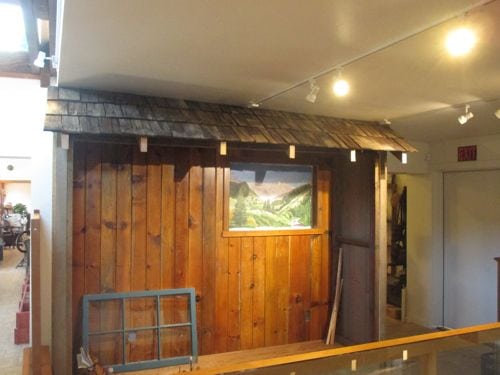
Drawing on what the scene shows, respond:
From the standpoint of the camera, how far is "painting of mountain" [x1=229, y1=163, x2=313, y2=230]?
166 inches

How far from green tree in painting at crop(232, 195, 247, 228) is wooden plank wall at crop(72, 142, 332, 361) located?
0.58 feet

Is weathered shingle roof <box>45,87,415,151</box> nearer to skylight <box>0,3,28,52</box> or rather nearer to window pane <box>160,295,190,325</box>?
skylight <box>0,3,28,52</box>

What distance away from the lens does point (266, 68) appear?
2.64 metres

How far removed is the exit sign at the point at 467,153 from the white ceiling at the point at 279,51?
58.1 inches

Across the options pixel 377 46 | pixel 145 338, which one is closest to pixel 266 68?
pixel 377 46

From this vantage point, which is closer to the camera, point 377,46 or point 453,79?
point 377,46

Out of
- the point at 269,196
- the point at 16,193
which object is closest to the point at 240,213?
the point at 269,196

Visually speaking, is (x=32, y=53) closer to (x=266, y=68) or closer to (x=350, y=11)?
(x=266, y=68)

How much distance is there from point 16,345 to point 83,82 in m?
2.61

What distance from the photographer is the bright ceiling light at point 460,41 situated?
1961 mm

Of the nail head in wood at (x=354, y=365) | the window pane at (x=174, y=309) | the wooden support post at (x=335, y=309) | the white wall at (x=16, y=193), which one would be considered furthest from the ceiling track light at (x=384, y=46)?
the white wall at (x=16, y=193)

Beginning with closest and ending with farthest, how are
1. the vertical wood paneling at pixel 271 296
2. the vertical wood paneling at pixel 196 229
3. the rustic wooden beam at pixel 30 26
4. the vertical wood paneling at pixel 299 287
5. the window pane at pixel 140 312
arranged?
1. the rustic wooden beam at pixel 30 26
2. the window pane at pixel 140 312
3. the vertical wood paneling at pixel 196 229
4. the vertical wood paneling at pixel 271 296
5. the vertical wood paneling at pixel 299 287

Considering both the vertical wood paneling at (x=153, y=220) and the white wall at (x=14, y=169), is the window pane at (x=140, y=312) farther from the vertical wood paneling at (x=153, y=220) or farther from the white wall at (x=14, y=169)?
the white wall at (x=14, y=169)

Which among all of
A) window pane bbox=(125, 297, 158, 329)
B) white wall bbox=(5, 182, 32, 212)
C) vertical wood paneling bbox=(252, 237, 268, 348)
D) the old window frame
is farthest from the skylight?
white wall bbox=(5, 182, 32, 212)
